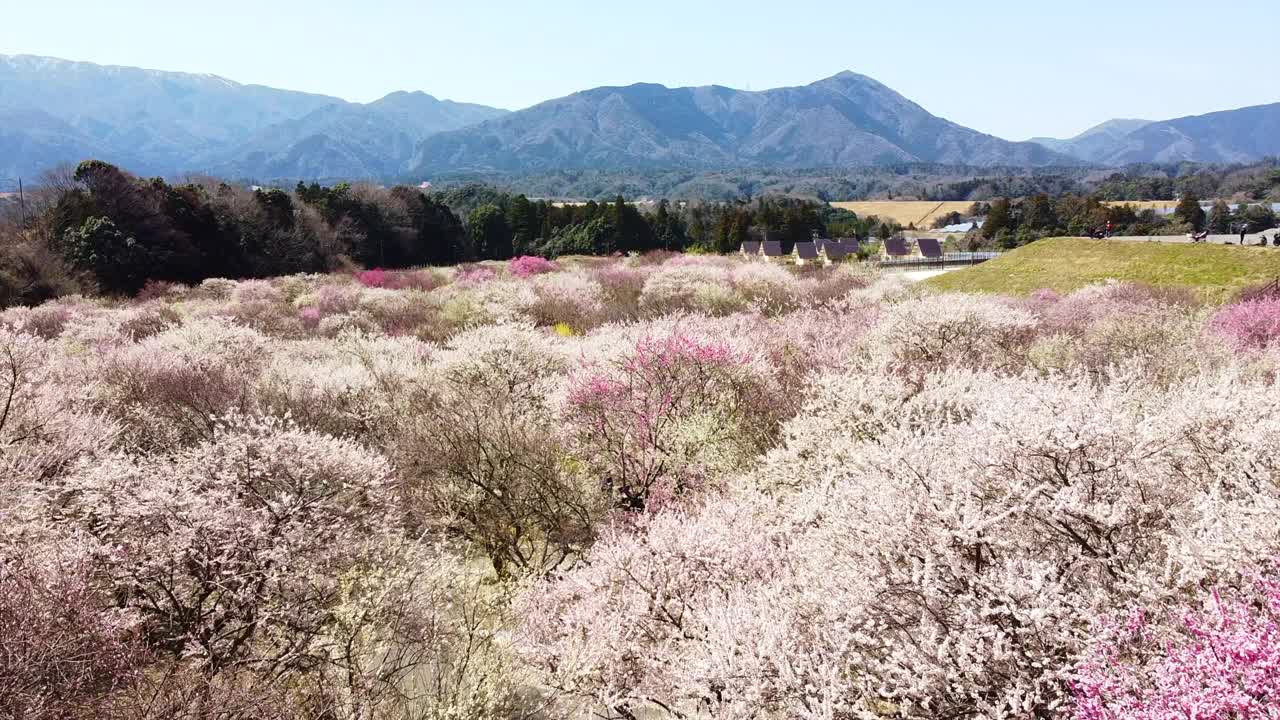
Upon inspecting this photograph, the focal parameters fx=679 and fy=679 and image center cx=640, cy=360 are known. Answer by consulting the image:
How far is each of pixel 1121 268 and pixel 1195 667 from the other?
35.9 metres

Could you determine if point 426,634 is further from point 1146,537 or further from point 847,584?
point 1146,537

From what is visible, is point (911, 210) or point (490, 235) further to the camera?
point (911, 210)

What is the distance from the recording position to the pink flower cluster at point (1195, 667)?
153 inches

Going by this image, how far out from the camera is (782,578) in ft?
22.8

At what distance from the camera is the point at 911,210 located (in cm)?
16550

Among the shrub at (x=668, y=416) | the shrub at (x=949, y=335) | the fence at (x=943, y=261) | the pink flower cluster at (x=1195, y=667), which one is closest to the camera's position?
the pink flower cluster at (x=1195, y=667)

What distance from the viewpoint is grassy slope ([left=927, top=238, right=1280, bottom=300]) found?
2828 centimetres

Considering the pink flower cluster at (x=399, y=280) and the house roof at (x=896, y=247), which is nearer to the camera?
the pink flower cluster at (x=399, y=280)

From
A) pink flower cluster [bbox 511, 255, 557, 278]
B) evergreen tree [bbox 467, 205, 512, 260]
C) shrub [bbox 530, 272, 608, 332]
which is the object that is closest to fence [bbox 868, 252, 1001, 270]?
pink flower cluster [bbox 511, 255, 557, 278]

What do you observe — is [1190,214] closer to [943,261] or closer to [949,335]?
[943,261]

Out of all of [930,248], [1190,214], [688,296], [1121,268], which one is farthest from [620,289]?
[1190,214]

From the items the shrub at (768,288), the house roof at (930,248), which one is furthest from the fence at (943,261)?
the shrub at (768,288)

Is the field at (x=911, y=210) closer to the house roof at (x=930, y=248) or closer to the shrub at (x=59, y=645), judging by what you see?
the house roof at (x=930, y=248)

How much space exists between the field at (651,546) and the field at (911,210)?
143 meters
